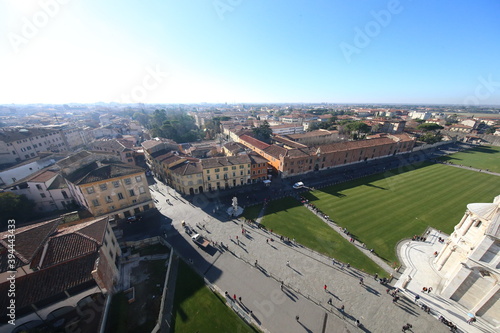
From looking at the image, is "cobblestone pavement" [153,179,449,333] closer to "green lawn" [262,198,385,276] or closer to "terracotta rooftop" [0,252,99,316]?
"green lawn" [262,198,385,276]

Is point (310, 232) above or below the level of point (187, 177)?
below

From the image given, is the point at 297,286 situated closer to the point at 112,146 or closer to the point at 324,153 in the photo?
the point at 324,153

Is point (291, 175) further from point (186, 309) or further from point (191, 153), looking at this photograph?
point (186, 309)

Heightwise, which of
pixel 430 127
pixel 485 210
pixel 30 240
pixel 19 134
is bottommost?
pixel 430 127

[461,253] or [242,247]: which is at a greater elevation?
[461,253]

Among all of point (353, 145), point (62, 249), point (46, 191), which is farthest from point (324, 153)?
point (46, 191)

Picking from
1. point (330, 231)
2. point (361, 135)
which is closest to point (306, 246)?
point (330, 231)

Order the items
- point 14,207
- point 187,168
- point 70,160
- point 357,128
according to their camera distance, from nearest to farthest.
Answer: point 14,207
point 70,160
point 187,168
point 357,128
